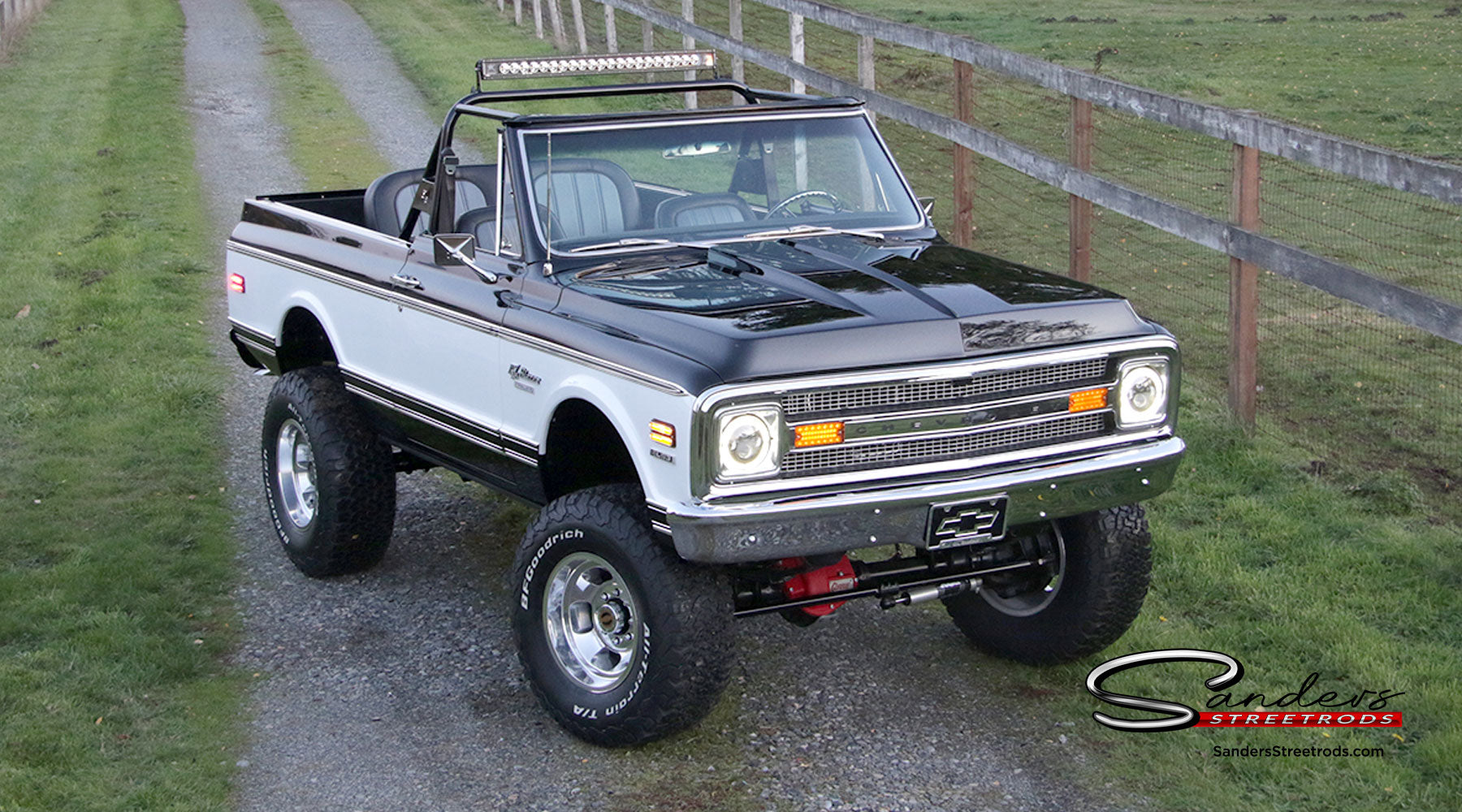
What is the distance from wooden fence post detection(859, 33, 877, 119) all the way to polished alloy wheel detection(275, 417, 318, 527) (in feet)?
18.7

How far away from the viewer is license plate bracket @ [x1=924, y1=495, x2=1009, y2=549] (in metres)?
4.87

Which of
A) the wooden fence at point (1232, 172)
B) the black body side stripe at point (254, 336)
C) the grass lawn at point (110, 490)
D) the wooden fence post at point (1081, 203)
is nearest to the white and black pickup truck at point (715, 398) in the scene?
the black body side stripe at point (254, 336)

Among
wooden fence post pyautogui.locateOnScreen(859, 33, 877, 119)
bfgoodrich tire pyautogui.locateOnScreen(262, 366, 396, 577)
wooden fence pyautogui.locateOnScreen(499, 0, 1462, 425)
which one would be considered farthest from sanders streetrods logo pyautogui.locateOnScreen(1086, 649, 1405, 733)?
wooden fence post pyautogui.locateOnScreen(859, 33, 877, 119)

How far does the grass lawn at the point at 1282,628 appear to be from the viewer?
4891 millimetres

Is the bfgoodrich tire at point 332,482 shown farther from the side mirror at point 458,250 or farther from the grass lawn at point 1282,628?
the grass lawn at point 1282,628

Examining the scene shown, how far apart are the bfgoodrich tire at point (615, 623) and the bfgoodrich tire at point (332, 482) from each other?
1463 millimetres

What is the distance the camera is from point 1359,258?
11.7 metres

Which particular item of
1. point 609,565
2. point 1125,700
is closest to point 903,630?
point 1125,700

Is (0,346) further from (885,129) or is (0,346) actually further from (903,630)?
(885,129)

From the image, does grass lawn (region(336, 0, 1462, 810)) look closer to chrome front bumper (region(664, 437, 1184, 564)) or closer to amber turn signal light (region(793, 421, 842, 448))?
chrome front bumper (region(664, 437, 1184, 564))

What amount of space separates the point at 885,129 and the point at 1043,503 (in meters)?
10.3

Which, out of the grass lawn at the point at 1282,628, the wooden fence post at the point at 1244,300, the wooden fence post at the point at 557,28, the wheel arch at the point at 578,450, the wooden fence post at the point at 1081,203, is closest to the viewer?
the grass lawn at the point at 1282,628

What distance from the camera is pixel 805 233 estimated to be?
607 cm

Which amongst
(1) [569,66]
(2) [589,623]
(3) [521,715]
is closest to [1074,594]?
(2) [589,623]
